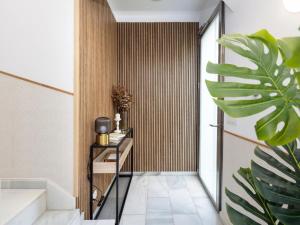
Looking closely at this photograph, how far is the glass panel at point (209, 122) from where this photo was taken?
3.04 meters

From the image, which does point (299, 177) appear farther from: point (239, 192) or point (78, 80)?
point (78, 80)

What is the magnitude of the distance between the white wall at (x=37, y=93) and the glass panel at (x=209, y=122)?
5.93ft

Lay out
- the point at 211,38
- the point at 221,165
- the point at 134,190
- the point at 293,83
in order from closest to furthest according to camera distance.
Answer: the point at 293,83 < the point at 221,165 < the point at 211,38 < the point at 134,190

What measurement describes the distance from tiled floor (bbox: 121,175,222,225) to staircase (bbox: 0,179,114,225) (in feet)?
2.27

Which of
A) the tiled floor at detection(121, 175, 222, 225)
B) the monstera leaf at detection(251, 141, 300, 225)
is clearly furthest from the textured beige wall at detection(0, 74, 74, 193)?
the monstera leaf at detection(251, 141, 300, 225)

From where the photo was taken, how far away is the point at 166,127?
14.4ft

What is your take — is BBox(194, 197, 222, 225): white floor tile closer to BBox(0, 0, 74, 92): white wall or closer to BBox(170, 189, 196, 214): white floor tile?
BBox(170, 189, 196, 214): white floor tile

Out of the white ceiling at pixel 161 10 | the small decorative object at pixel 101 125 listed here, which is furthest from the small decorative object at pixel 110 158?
the white ceiling at pixel 161 10

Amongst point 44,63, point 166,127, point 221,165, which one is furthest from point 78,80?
point 166,127

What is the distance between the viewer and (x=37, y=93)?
2.14m

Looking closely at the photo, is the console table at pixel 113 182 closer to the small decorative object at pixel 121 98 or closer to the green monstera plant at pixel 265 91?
the small decorative object at pixel 121 98

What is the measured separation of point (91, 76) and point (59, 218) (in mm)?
1534

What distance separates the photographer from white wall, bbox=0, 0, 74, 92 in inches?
83.5

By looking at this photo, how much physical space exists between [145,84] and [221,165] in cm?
227
